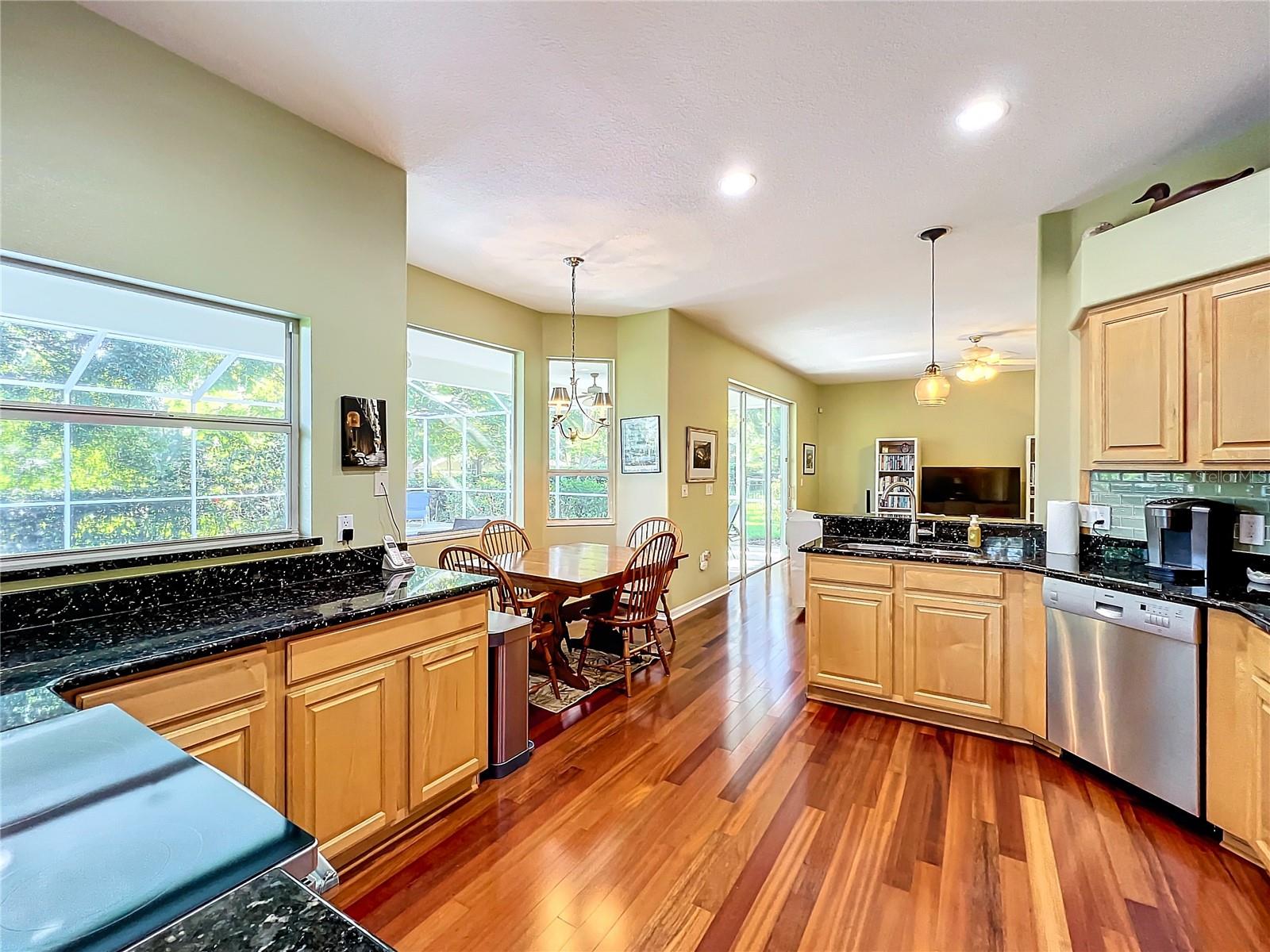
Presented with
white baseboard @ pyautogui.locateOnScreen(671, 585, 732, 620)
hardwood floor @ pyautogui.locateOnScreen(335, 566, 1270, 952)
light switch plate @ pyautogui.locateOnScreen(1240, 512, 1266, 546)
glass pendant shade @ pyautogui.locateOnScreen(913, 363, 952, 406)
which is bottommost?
hardwood floor @ pyautogui.locateOnScreen(335, 566, 1270, 952)

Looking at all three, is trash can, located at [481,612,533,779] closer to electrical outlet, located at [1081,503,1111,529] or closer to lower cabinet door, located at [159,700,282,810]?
lower cabinet door, located at [159,700,282,810]

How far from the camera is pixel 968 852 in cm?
197

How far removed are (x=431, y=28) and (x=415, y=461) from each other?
9.10 ft

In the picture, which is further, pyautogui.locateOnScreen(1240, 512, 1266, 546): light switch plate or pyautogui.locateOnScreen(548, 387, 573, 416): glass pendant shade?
pyautogui.locateOnScreen(548, 387, 573, 416): glass pendant shade

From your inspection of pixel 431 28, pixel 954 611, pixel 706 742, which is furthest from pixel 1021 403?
pixel 431 28

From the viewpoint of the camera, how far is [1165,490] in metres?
2.67

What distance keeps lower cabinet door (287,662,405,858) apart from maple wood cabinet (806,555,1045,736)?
7.48 feet

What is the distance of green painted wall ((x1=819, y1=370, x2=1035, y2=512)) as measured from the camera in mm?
7895

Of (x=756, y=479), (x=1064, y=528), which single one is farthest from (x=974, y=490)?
(x=1064, y=528)

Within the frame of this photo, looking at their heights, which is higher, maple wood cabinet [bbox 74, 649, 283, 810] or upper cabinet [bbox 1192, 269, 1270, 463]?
upper cabinet [bbox 1192, 269, 1270, 463]

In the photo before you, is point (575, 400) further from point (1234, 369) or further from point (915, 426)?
point (915, 426)

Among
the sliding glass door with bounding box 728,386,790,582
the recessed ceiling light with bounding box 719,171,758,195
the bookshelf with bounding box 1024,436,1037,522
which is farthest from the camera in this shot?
the bookshelf with bounding box 1024,436,1037,522

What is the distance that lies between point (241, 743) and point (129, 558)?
2.43 feet

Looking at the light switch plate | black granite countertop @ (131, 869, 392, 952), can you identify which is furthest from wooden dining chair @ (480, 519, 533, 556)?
the light switch plate
